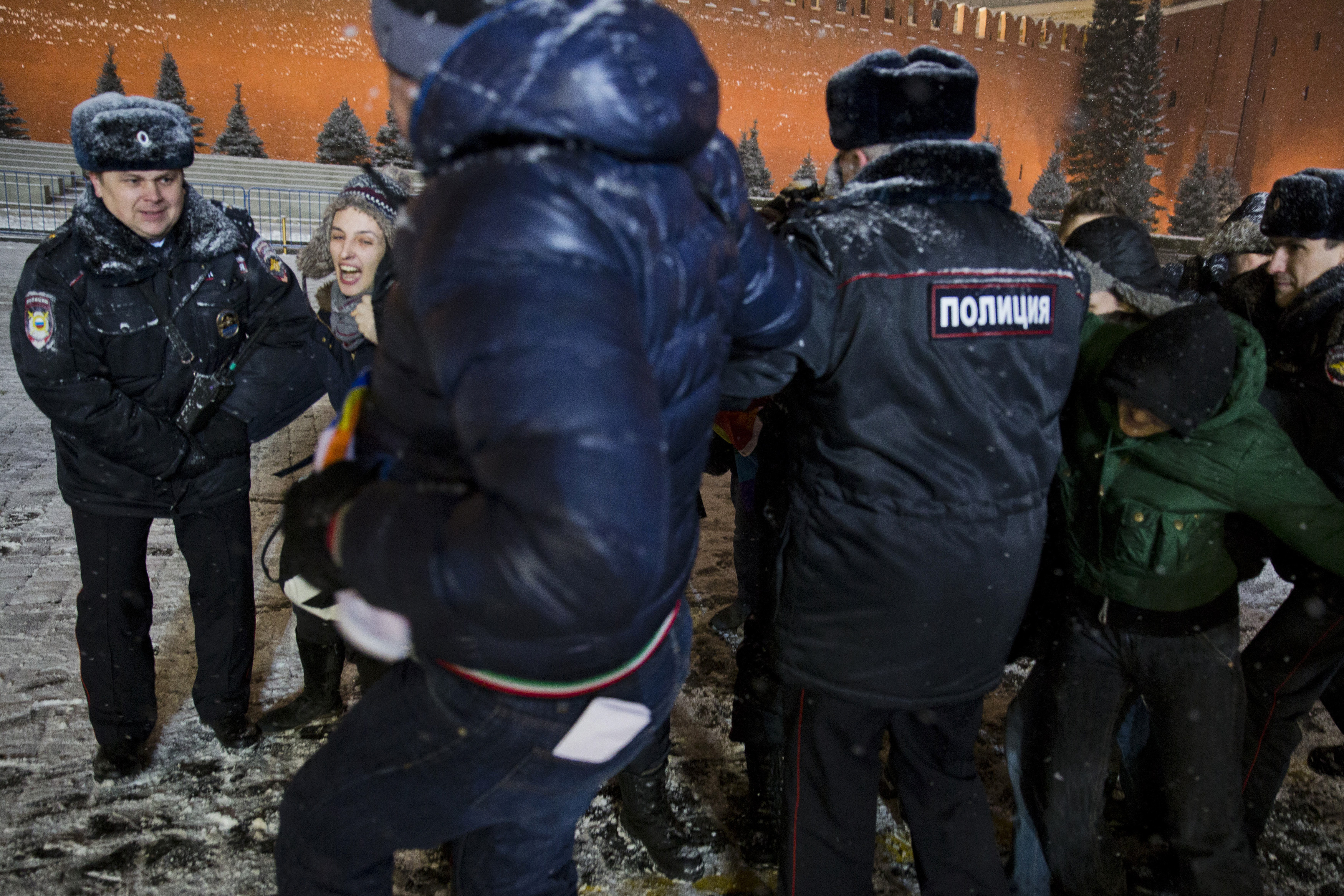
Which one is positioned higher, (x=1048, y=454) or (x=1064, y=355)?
(x=1064, y=355)

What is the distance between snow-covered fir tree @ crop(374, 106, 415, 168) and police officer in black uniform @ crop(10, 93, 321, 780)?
23.4 m

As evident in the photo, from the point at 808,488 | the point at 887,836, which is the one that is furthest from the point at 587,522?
the point at 887,836

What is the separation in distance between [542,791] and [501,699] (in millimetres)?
200

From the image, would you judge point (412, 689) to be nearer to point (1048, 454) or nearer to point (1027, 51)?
point (1048, 454)

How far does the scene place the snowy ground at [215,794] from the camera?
2234mm

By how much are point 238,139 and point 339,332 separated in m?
27.1

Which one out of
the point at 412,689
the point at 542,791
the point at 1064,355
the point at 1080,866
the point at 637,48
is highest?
the point at 637,48

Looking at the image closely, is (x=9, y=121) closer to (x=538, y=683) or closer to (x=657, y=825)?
(x=657, y=825)

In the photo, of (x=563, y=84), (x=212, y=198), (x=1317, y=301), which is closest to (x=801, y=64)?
(x=212, y=198)

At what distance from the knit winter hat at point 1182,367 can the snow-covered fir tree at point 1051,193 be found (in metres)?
28.6

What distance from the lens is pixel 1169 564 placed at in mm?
1961

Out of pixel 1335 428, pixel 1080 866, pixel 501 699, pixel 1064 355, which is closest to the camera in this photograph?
pixel 501 699

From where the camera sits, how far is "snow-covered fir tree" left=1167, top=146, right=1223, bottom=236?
2780cm

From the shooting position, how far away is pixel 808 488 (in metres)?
1.79
